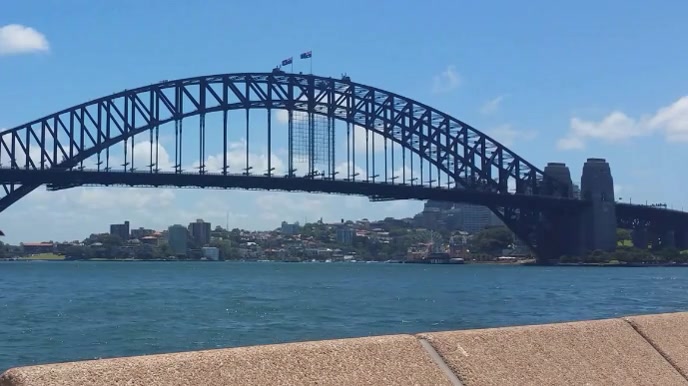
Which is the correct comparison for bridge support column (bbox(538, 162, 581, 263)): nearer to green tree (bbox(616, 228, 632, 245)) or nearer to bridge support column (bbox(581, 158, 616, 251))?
bridge support column (bbox(581, 158, 616, 251))

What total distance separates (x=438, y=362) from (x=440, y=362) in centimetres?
1

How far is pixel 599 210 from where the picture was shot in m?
94.1

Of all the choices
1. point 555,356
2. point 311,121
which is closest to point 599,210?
point 311,121

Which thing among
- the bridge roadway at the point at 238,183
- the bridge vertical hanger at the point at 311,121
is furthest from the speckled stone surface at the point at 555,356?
the bridge vertical hanger at the point at 311,121

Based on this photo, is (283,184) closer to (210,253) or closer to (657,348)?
(657,348)

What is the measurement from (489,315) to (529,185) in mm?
75777

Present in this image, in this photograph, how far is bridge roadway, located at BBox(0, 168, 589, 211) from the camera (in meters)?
73.5

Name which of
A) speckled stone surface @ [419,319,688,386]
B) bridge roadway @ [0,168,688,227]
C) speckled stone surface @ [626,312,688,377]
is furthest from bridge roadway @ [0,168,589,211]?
speckled stone surface @ [419,319,688,386]

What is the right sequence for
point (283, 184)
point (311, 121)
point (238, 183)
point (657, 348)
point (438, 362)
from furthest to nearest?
point (311, 121) < point (283, 184) < point (238, 183) < point (657, 348) < point (438, 362)

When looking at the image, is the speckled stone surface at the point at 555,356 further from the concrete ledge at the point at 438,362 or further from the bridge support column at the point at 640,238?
the bridge support column at the point at 640,238

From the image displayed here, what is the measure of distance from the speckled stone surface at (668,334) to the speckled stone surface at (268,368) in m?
1.56

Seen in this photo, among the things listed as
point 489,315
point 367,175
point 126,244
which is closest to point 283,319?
point 489,315

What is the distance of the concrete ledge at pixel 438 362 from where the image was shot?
3.28 metres

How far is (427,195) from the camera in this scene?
8500cm
